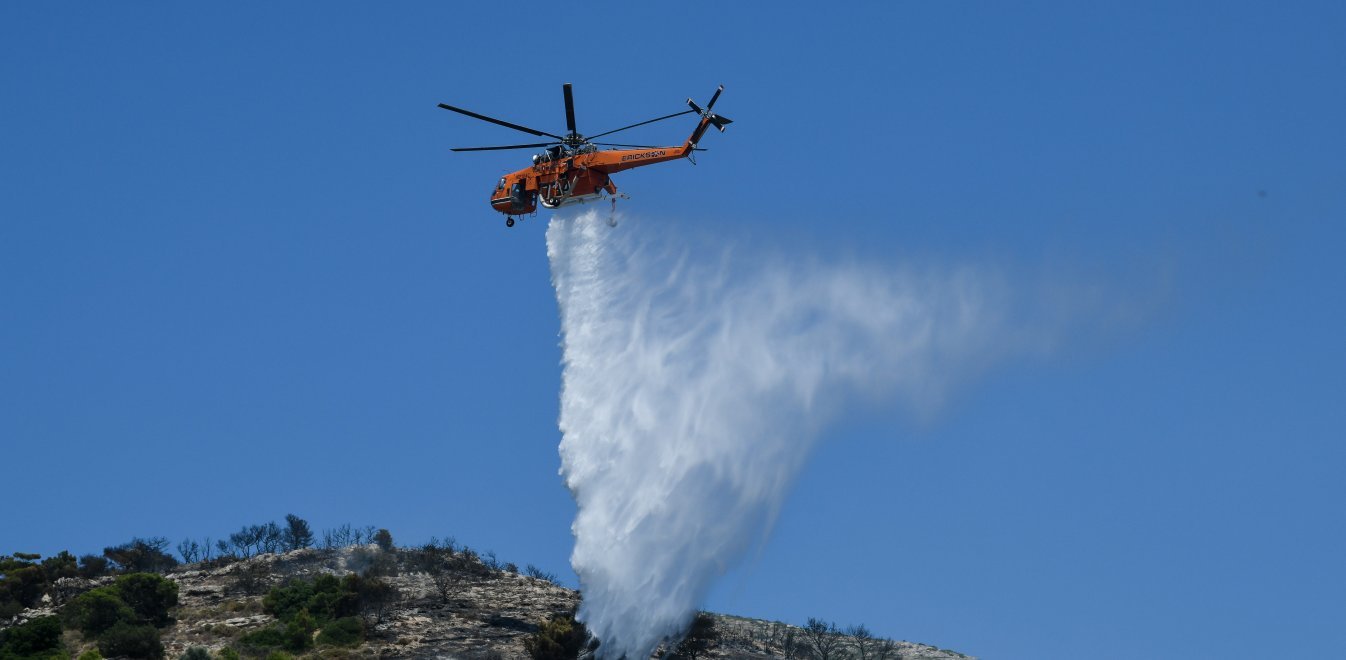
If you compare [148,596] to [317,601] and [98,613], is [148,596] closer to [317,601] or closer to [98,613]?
[98,613]

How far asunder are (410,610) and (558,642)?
40.5 feet

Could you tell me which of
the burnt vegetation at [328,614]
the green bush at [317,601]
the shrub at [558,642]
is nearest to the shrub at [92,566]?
the burnt vegetation at [328,614]

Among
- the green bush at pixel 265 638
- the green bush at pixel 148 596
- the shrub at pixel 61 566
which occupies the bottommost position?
the green bush at pixel 265 638

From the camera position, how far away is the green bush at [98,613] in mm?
78562

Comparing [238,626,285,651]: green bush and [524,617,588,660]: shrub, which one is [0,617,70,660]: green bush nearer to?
[238,626,285,651]: green bush

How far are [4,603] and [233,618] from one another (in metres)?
13.7

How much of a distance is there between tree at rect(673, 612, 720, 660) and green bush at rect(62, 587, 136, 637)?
2736 cm

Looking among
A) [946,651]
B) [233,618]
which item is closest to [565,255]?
[233,618]

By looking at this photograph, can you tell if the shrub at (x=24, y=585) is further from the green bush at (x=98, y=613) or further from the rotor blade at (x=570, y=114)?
the rotor blade at (x=570, y=114)

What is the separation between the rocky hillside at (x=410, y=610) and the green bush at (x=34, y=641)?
59.5 inches

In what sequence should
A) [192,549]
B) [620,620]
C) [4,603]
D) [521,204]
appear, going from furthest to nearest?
[192,549] < [4,603] < [521,204] < [620,620]

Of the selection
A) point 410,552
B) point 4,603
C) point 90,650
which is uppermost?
point 410,552

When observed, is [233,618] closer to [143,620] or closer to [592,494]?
[143,620]

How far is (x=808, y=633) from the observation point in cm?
8788
